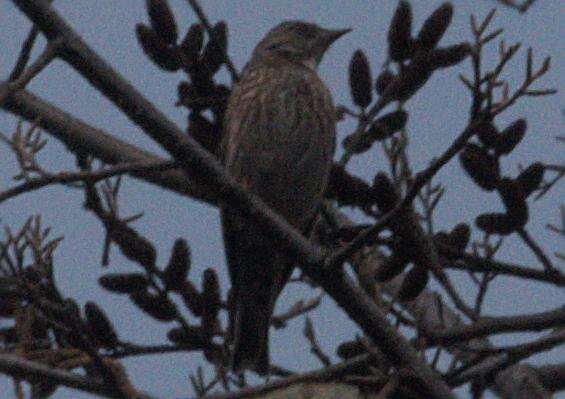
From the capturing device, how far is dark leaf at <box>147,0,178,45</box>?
4.57m

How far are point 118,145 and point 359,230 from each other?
7.67 ft

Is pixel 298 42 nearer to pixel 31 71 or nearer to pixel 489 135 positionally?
pixel 489 135

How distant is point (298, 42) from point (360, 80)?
2.93m

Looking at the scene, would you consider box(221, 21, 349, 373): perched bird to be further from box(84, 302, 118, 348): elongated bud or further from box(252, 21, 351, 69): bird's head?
box(84, 302, 118, 348): elongated bud

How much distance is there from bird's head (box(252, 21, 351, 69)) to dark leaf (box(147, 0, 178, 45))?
8.11ft

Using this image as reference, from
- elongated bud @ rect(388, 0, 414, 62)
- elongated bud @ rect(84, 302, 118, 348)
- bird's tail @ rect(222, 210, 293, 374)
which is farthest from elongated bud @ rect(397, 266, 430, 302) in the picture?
bird's tail @ rect(222, 210, 293, 374)

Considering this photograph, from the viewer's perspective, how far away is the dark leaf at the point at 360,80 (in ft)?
14.5

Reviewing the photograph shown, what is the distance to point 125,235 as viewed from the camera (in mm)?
4312

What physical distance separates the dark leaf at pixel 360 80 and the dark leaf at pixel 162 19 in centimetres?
71

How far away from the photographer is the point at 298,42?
732 cm

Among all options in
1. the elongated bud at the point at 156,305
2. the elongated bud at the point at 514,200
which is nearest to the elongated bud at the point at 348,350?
the elongated bud at the point at 156,305

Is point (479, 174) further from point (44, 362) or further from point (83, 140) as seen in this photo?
point (83, 140)

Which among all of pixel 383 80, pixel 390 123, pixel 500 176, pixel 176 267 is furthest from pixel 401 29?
pixel 176 267

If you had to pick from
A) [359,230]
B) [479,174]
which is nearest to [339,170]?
[359,230]
